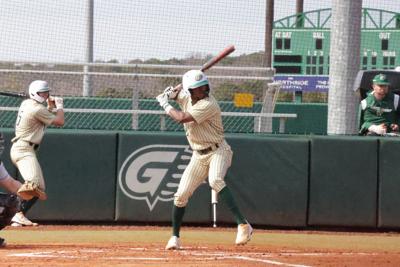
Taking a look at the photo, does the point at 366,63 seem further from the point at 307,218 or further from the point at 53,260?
the point at 53,260

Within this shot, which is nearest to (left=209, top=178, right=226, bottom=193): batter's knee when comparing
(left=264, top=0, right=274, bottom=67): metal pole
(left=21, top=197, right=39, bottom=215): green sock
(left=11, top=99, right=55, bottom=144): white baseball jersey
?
(left=11, top=99, right=55, bottom=144): white baseball jersey

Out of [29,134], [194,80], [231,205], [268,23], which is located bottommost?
[231,205]

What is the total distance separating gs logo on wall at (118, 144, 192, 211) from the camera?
13219 mm

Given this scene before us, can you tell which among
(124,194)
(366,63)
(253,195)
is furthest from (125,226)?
(366,63)

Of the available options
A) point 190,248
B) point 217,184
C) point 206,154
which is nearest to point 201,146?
point 206,154

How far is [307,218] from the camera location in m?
13.2

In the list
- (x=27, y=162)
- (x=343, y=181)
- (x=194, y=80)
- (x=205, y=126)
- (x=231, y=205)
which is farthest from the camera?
(x=343, y=181)

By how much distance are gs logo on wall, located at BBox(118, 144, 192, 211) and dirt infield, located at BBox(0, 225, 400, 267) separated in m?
0.43

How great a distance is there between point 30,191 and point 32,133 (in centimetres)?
75

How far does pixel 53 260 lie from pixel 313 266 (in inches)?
86.0

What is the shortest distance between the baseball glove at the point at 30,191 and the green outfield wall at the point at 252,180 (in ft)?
3.08

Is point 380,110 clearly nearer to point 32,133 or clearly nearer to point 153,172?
point 153,172

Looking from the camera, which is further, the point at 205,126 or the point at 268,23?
the point at 268,23

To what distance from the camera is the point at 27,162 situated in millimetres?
12297
